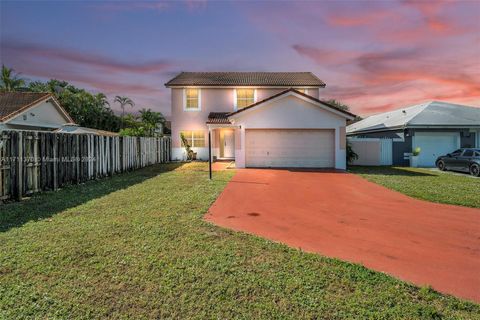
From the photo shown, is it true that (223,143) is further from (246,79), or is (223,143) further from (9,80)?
(9,80)

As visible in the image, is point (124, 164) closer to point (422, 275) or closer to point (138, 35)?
point (138, 35)

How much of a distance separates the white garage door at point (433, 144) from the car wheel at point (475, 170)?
5.08 m

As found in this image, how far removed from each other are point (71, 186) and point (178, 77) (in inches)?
663

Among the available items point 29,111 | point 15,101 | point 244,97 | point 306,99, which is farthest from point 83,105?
point 306,99

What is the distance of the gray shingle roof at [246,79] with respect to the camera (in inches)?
913

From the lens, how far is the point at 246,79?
79.9 feet

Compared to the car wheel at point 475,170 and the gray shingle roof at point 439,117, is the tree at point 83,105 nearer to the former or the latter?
the gray shingle roof at point 439,117

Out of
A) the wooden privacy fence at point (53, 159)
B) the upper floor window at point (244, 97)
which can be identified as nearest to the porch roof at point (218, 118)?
the upper floor window at point (244, 97)

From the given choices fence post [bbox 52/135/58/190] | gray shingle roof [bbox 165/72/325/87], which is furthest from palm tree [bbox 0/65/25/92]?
fence post [bbox 52/135/58/190]

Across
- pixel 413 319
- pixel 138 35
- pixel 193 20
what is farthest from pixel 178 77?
pixel 413 319

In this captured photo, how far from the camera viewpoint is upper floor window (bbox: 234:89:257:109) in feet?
77.0

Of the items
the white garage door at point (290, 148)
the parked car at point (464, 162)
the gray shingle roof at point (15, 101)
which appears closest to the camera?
the parked car at point (464, 162)

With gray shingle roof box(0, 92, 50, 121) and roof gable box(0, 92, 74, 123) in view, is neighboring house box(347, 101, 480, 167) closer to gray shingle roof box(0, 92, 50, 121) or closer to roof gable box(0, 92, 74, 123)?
roof gable box(0, 92, 74, 123)

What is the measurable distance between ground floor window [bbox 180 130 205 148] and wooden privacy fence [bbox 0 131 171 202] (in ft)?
26.0
